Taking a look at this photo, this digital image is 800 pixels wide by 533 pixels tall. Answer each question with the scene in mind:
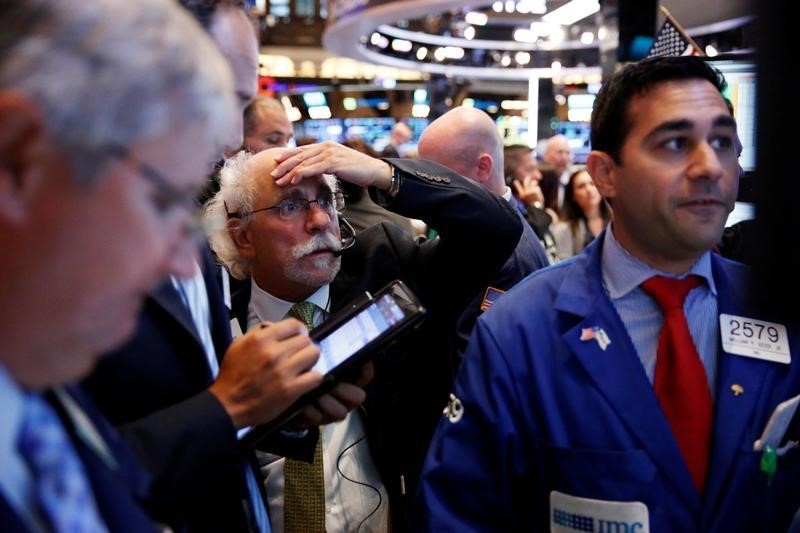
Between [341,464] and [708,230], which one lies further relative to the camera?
[341,464]

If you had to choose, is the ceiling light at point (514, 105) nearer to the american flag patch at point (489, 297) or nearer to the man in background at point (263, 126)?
the man in background at point (263, 126)

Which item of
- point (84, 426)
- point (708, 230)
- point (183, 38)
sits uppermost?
point (183, 38)

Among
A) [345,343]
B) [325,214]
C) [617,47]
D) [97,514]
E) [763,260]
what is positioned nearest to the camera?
[763,260]

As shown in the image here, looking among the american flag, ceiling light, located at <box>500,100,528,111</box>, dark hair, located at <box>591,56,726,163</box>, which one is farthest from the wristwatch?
ceiling light, located at <box>500,100,528,111</box>

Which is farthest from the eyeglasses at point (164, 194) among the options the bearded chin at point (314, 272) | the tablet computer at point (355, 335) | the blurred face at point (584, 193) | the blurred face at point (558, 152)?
the blurred face at point (558, 152)

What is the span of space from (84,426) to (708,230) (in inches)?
47.4

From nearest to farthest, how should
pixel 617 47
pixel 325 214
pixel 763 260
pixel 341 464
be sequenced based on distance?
pixel 763 260
pixel 341 464
pixel 325 214
pixel 617 47

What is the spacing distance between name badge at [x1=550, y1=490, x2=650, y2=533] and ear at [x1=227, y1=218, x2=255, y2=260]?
1.25 meters

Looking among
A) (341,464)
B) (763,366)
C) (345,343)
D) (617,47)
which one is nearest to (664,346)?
(763,366)

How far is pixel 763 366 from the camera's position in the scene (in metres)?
1.43

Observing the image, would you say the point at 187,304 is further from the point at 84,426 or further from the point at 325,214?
the point at 325,214

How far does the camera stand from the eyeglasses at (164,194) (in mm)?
651

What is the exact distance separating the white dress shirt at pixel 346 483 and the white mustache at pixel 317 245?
0.49m

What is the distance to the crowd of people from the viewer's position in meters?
0.65
